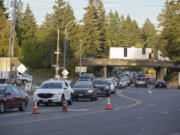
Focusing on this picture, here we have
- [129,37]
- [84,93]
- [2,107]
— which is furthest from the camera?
[129,37]

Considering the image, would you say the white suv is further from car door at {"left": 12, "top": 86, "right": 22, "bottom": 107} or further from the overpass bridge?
the overpass bridge

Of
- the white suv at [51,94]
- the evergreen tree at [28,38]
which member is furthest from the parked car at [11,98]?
the evergreen tree at [28,38]

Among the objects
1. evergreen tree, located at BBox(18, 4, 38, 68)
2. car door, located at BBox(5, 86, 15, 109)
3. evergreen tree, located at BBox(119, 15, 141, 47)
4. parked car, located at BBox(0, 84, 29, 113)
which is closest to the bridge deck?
evergreen tree, located at BBox(18, 4, 38, 68)

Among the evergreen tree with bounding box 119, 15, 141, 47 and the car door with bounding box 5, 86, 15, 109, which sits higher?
the evergreen tree with bounding box 119, 15, 141, 47

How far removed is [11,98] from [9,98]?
228 millimetres

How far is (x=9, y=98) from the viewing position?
24.2m

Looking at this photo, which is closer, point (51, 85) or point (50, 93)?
point (50, 93)

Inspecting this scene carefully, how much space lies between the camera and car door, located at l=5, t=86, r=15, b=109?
24.0 m

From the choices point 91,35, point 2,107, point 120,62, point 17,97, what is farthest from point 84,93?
point 91,35

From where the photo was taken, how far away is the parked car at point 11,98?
23659 millimetres

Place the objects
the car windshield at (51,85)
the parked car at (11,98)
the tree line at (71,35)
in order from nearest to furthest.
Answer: the parked car at (11,98), the car windshield at (51,85), the tree line at (71,35)

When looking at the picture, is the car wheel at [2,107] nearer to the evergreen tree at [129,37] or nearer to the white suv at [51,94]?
the white suv at [51,94]

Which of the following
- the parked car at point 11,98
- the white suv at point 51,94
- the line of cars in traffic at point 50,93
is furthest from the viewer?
the white suv at point 51,94

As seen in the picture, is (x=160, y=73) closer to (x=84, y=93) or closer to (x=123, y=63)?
(x=123, y=63)
